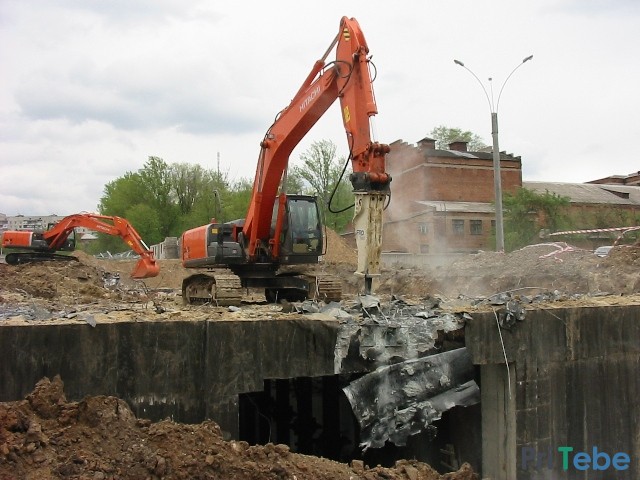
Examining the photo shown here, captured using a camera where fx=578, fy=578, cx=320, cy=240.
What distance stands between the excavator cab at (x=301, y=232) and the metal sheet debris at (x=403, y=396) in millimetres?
3900

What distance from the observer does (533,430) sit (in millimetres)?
7488

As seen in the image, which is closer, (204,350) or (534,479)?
(204,350)

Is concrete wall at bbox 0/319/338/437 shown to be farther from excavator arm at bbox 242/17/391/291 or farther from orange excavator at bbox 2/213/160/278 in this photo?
orange excavator at bbox 2/213/160/278

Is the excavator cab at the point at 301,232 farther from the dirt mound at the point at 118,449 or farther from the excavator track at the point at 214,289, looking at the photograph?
the dirt mound at the point at 118,449

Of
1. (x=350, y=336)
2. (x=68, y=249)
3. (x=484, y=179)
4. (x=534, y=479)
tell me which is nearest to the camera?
(x=350, y=336)

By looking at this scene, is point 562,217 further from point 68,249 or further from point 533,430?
point 533,430

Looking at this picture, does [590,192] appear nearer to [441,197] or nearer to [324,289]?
[441,197]

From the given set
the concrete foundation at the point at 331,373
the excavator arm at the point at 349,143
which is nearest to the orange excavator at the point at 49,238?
the excavator arm at the point at 349,143

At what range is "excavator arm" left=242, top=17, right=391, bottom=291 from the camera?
293 inches

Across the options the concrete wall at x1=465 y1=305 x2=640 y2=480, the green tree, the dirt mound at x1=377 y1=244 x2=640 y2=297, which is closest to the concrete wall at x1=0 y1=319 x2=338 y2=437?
the concrete wall at x1=465 y1=305 x2=640 y2=480

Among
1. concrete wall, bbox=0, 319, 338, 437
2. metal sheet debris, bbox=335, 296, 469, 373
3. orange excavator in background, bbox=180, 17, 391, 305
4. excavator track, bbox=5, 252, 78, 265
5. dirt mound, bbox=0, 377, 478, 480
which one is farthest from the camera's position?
excavator track, bbox=5, 252, 78, 265

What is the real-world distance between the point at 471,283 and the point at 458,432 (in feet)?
30.7

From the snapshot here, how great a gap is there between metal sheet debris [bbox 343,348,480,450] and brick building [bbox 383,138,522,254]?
89.4 feet

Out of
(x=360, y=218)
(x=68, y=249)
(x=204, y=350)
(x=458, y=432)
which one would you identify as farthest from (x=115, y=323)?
(x=68, y=249)
